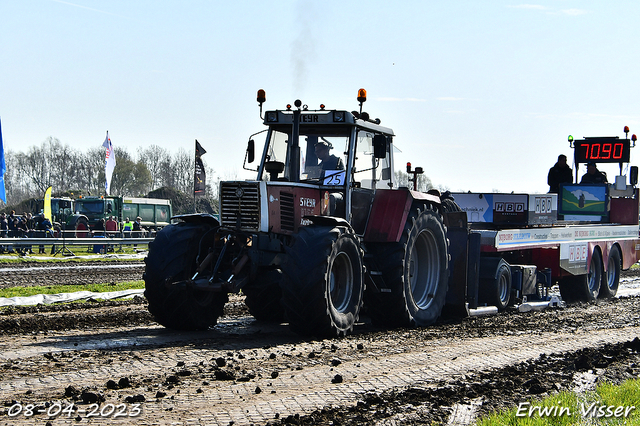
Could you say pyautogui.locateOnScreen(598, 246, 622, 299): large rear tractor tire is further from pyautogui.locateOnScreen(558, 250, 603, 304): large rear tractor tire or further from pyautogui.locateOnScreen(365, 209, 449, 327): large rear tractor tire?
pyautogui.locateOnScreen(365, 209, 449, 327): large rear tractor tire

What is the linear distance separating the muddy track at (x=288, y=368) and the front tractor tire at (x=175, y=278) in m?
0.29

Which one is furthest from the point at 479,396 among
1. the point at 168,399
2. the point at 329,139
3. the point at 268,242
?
the point at 329,139

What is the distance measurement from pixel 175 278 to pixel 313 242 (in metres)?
1.96

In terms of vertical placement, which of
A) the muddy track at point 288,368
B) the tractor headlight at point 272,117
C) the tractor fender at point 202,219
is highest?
the tractor headlight at point 272,117

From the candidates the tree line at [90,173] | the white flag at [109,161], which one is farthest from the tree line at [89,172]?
the white flag at [109,161]

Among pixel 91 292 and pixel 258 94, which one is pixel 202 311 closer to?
pixel 258 94

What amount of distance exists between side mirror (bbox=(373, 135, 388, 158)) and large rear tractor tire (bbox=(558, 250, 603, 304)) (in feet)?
24.4

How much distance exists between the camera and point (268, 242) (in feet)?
31.5

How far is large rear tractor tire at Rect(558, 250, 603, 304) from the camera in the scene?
1566 centimetres

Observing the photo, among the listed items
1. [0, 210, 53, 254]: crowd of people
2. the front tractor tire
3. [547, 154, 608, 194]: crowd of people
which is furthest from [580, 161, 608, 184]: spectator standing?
[0, 210, 53, 254]: crowd of people

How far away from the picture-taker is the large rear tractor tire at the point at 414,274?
10.1 m

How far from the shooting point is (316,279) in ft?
27.7

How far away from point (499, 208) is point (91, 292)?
819cm

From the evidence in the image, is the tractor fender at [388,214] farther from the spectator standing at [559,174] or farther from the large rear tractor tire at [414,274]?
the spectator standing at [559,174]
